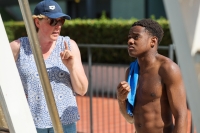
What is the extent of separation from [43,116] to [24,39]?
55 centimetres

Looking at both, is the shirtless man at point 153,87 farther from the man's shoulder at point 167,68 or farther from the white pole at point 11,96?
the white pole at point 11,96

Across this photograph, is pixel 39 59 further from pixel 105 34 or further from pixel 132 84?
pixel 105 34

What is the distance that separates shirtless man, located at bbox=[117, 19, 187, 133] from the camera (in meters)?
2.30

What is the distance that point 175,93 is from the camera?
229cm

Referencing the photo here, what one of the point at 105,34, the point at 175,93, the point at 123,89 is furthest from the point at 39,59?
the point at 105,34

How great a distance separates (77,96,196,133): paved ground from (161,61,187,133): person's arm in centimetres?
431

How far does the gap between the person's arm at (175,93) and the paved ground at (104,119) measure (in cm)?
431

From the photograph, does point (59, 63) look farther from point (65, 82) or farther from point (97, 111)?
point (97, 111)

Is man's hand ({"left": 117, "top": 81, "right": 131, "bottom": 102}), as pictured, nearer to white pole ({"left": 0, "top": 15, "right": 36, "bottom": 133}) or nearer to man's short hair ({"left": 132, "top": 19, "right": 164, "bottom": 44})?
man's short hair ({"left": 132, "top": 19, "right": 164, "bottom": 44})

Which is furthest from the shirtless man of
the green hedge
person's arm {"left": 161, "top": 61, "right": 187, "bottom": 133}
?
the green hedge

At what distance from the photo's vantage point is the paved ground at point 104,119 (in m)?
7.10

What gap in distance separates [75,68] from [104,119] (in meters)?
5.18

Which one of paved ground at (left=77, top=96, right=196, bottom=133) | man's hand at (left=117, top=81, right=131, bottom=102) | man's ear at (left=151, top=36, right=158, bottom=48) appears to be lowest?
paved ground at (left=77, top=96, right=196, bottom=133)

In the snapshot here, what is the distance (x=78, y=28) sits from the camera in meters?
11.0
